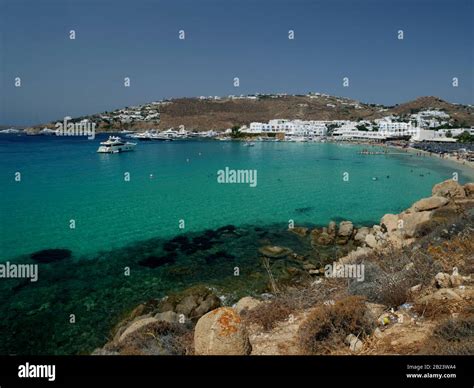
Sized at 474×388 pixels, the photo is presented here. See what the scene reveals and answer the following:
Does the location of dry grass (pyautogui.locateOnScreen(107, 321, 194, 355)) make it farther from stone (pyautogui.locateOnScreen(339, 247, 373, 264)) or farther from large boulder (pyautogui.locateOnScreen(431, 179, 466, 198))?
large boulder (pyautogui.locateOnScreen(431, 179, 466, 198))

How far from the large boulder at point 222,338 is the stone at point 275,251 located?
28.9 ft

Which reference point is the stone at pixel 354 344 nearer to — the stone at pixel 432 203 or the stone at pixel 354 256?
the stone at pixel 354 256

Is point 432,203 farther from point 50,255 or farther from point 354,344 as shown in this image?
point 50,255

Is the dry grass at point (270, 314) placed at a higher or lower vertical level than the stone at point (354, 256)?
higher

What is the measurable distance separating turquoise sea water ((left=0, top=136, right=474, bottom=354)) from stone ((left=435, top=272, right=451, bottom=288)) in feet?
18.7

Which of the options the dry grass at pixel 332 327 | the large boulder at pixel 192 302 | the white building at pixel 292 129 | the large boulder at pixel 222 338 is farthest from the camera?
the white building at pixel 292 129

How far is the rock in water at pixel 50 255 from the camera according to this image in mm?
12023

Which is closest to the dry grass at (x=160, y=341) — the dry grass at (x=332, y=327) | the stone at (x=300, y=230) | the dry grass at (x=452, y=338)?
the dry grass at (x=332, y=327)

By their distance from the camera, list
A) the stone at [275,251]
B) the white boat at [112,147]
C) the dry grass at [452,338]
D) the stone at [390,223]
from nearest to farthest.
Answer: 1. the dry grass at [452,338]
2. the stone at [275,251]
3. the stone at [390,223]
4. the white boat at [112,147]

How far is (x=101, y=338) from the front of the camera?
758 centimetres

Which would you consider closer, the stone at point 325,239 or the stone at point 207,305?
the stone at point 207,305
